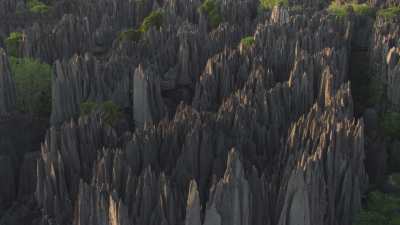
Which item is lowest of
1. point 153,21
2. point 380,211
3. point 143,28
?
point 380,211

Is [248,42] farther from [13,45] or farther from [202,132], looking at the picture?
[13,45]

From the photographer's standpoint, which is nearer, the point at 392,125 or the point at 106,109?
the point at 106,109

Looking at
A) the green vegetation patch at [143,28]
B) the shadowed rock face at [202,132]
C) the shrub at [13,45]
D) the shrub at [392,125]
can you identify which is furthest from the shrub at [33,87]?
the shrub at [392,125]

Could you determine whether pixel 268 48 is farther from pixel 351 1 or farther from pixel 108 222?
pixel 351 1

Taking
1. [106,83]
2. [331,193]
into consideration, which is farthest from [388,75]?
[106,83]

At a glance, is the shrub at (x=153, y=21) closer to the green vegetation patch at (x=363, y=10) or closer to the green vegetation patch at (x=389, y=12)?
the green vegetation patch at (x=363, y=10)

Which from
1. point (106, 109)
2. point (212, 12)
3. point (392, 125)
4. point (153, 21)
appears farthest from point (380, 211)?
point (212, 12)
